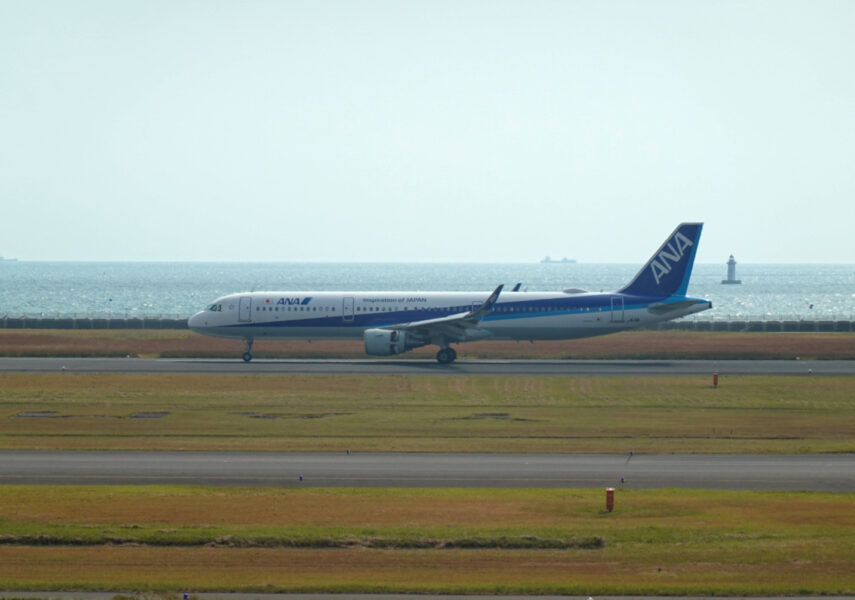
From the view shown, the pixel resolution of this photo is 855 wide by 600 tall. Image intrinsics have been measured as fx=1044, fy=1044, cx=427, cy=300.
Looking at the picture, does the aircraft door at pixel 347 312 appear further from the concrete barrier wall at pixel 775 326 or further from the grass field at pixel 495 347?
the concrete barrier wall at pixel 775 326

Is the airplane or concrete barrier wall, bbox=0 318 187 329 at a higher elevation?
the airplane

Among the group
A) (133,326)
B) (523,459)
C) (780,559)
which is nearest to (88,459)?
(523,459)

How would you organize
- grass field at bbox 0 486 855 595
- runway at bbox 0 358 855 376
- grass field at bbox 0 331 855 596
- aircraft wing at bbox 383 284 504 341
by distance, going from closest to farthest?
grass field at bbox 0 486 855 595 < grass field at bbox 0 331 855 596 < runway at bbox 0 358 855 376 < aircraft wing at bbox 383 284 504 341

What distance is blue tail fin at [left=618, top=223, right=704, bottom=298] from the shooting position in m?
65.4

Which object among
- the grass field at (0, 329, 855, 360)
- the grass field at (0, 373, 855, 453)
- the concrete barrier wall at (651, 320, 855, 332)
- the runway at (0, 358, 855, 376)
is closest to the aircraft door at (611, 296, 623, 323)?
the runway at (0, 358, 855, 376)

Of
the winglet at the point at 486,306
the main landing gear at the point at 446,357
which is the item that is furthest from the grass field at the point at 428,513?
the main landing gear at the point at 446,357

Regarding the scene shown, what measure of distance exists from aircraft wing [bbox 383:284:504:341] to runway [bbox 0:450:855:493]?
2998cm

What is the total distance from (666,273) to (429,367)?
16.4 meters

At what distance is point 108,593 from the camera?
19000 mm

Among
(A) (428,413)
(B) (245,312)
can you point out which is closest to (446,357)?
(B) (245,312)

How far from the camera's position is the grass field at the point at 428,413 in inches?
1430

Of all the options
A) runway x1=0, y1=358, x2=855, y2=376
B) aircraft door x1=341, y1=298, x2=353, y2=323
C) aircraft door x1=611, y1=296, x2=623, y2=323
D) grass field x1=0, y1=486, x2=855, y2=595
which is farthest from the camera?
aircraft door x1=341, y1=298, x2=353, y2=323

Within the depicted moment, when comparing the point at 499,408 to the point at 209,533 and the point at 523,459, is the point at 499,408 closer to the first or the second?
the point at 523,459

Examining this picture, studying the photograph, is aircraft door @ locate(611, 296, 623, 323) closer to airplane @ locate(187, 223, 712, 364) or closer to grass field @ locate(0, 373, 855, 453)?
airplane @ locate(187, 223, 712, 364)
